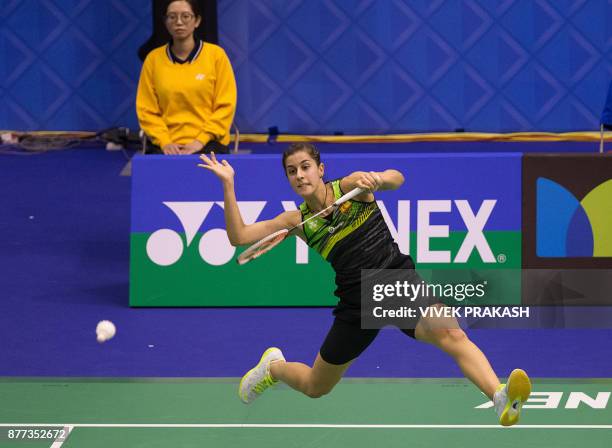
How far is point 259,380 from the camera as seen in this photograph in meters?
6.45

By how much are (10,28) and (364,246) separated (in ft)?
26.2

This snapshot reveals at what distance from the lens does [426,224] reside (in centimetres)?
817

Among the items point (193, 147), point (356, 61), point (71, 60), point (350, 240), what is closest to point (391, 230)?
point (193, 147)

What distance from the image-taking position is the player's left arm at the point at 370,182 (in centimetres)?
561

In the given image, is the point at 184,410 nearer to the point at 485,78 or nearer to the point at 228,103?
the point at 228,103

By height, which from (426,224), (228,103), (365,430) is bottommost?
(365,430)

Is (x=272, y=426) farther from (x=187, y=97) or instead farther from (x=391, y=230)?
(x=187, y=97)

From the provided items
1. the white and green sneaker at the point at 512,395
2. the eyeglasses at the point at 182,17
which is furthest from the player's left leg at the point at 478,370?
the eyeglasses at the point at 182,17

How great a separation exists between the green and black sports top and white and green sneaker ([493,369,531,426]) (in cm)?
82

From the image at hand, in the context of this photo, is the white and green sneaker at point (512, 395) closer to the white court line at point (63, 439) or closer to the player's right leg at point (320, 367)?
the player's right leg at point (320, 367)

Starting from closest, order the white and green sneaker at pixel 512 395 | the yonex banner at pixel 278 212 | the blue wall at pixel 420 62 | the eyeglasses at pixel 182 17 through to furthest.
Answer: the white and green sneaker at pixel 512 395
the yonex banner at pixel 278 212
the eyeglasses at pixel 182 17
the blue wall at pixel 420 62

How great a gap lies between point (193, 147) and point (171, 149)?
0.15m

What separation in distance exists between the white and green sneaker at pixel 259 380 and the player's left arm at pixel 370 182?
1.02 meters

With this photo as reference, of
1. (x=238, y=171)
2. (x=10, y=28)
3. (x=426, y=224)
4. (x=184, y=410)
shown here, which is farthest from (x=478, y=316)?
(x=10, y=28)
